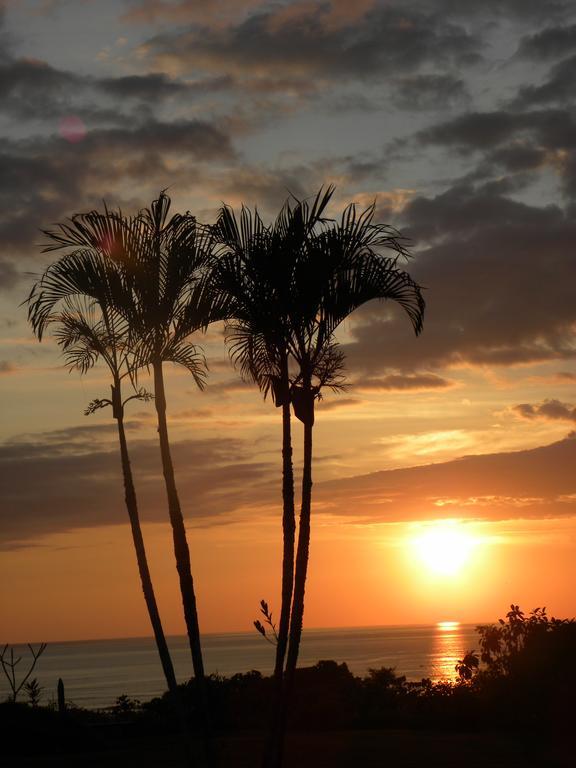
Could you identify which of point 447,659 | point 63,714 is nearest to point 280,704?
point 63,714

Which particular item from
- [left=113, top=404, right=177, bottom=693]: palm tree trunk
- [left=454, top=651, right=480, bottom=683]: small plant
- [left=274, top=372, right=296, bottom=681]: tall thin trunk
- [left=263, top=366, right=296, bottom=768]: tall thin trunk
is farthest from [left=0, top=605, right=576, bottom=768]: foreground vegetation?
[left=274, top=372, right=296, bottom=681]: tall thin trunk

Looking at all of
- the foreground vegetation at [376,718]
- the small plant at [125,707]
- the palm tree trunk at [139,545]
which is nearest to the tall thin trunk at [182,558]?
the palm tree trunk at [139,545]

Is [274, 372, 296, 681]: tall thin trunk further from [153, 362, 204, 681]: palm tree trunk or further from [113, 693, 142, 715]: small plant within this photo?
[113, 693, 142, 715]: small plant

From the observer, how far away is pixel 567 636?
69.2 ft

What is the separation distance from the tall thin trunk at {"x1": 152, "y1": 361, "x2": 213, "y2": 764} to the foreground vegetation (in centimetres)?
275

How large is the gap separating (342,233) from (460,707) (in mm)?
11663

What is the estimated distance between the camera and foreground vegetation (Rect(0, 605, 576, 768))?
55.4ft

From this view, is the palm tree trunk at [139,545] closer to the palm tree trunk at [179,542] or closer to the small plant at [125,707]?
the palm tree trunk at [179,542]

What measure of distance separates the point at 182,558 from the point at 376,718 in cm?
867

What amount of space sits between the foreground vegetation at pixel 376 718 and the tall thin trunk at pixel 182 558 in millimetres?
2752

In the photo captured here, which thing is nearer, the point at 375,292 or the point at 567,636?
the point at 375,292

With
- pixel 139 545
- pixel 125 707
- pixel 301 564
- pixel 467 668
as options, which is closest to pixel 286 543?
pixel 301 564

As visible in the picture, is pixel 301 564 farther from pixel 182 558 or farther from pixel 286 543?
pixel 182 558

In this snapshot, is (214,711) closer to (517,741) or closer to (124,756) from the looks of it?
(124,756)
